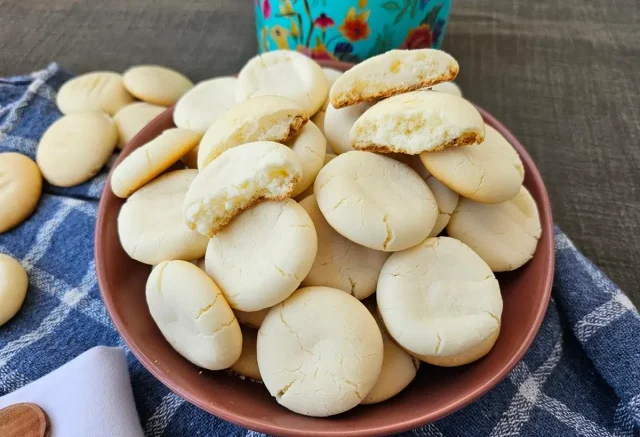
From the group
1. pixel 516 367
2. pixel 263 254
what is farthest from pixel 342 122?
pixel 516 367

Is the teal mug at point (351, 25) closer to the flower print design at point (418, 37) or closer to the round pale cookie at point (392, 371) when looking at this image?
the flower print design at point (418, 37)

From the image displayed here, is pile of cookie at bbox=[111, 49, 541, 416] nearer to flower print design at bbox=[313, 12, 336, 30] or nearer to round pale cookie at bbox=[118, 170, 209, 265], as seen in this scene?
round pale cookie at bbox=[118, 170, 209, 265]

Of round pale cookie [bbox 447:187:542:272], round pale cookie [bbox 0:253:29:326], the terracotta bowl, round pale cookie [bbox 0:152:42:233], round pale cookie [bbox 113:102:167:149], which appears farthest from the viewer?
round pale cookie [bbox 113:102:167:149]

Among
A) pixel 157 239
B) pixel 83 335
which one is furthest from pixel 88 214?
pixel 157 239

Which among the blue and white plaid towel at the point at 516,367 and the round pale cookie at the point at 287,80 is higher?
the round pale cookie at the point at 287,80

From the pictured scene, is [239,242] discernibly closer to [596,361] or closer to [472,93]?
[596,361]

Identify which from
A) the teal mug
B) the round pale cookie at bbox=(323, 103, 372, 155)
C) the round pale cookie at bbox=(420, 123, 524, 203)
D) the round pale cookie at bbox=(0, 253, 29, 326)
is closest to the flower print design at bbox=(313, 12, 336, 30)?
the teal mug

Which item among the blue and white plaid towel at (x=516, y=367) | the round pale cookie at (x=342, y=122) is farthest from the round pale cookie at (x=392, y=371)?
the round pale cookie at (x=342, y=122)
